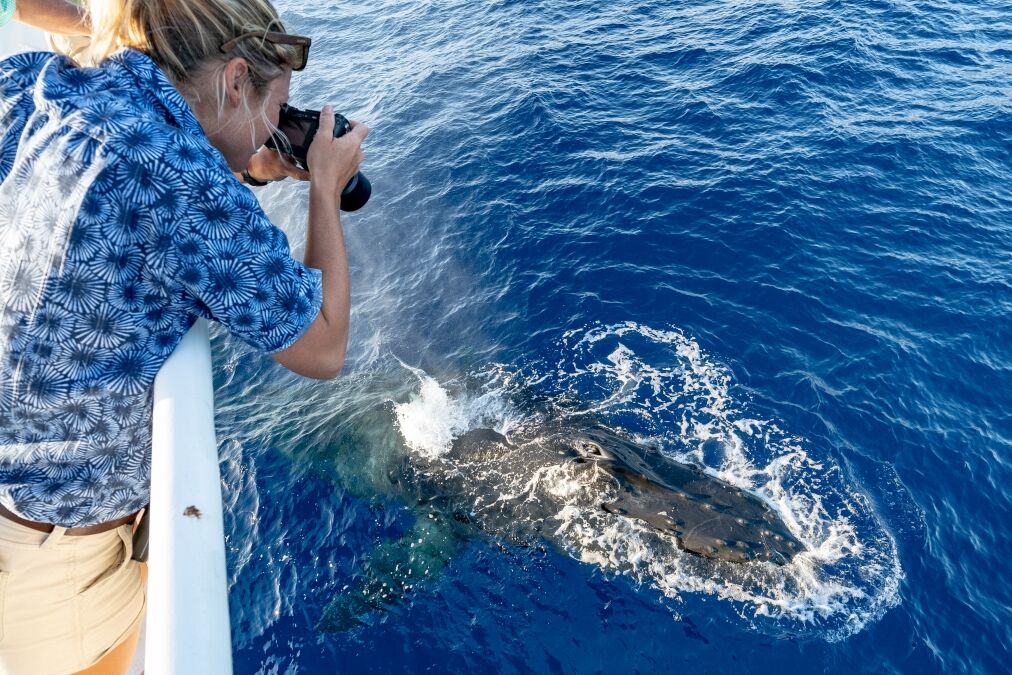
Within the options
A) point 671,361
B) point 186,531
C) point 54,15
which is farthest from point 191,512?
point 671,361

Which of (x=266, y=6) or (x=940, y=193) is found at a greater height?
(x=266, y=6)

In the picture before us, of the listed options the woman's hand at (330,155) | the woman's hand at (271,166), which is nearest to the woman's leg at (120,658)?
the woman's hand at (271,166)

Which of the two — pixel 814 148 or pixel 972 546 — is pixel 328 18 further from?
pixel 972 546

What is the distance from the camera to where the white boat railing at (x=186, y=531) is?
197cm

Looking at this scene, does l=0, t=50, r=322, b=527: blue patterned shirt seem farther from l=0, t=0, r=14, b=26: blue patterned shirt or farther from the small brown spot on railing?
l=0, t=0, r=14, b=26: blue patterned shirt

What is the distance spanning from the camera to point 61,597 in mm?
3020

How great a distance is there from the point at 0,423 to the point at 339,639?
288 inches

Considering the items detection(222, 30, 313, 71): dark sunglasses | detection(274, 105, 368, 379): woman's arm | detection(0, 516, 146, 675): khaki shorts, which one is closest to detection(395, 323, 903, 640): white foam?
detection(0, 516, 146, 675): khaki shorts

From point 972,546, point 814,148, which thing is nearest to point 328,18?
point 814,148

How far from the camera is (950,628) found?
8.47m

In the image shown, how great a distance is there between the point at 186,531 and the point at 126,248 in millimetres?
949

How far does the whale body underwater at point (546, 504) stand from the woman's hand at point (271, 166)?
728 centimetres

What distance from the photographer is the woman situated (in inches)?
84.4

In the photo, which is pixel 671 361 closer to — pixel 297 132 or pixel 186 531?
pixel 297 132
